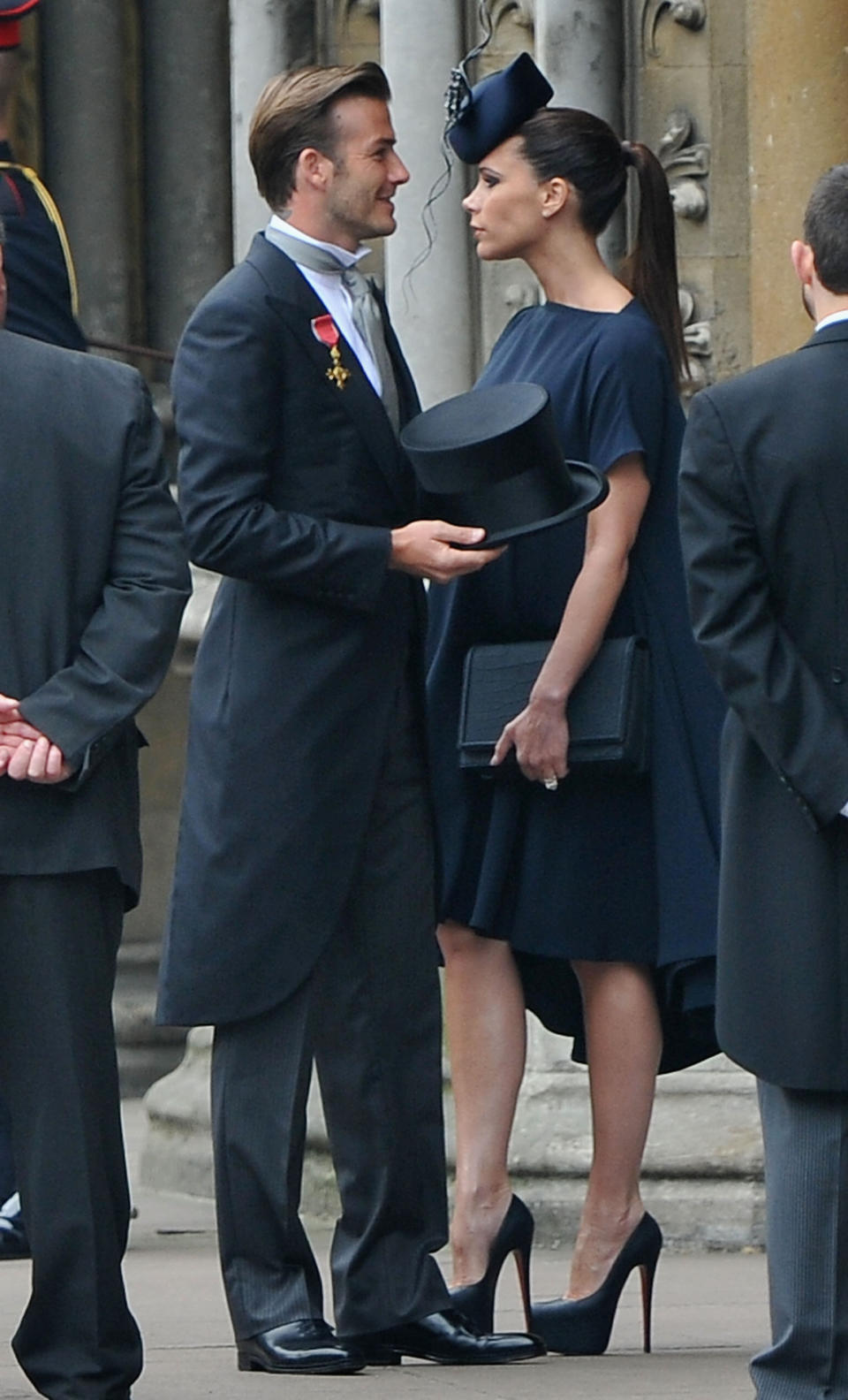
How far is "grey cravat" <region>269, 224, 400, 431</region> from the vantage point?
13.9 feet

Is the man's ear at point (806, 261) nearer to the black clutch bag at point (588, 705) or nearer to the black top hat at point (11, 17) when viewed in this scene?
the black clutch bag at point (588, 705)

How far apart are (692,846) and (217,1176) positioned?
0.77 meters

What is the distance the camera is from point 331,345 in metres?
4.20

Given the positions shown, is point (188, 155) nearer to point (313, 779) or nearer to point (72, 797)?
point (313, 779)

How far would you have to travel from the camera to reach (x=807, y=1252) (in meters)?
3.49

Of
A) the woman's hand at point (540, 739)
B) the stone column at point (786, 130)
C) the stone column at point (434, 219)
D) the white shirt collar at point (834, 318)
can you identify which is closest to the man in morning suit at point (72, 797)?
the woman's hand at point (540, 739)

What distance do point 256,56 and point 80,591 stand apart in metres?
3.78

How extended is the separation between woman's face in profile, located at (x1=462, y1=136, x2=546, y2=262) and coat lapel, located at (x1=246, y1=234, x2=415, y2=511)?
37 centimetres

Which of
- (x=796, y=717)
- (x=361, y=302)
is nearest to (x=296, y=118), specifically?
(x=361, y=302)

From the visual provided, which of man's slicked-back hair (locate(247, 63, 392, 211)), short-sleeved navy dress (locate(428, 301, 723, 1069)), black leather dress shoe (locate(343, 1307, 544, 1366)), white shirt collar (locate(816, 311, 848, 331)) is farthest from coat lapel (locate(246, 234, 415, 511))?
black leather dress shoe (locate(343, 1307, 544, 1366))

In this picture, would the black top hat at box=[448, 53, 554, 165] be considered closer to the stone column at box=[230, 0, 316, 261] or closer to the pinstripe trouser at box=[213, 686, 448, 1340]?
the pinstripe trouser at box=[213, 686, 448, 1340]

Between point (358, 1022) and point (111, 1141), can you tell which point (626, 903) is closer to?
point (358, 1022)

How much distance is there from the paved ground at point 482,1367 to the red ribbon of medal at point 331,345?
1.24 m

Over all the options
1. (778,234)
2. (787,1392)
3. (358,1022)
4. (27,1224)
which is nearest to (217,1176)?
(358,1022)
